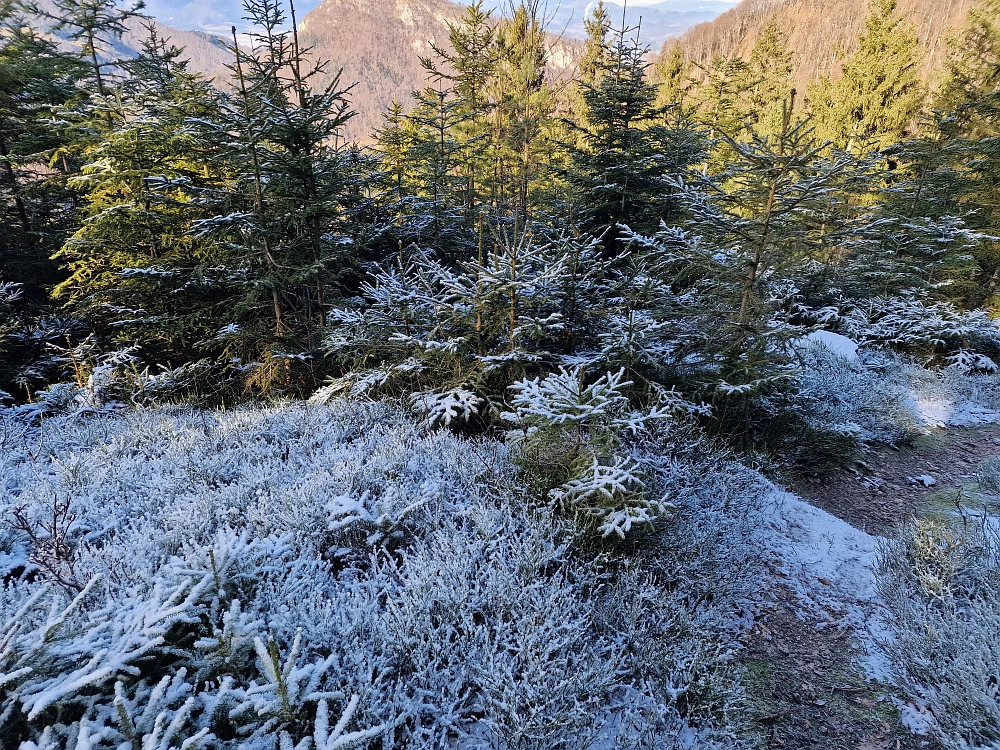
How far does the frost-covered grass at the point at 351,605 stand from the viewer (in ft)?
6.66

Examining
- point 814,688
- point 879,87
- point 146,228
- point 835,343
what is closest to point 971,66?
point 879,87

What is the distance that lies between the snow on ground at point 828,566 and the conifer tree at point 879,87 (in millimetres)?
15852

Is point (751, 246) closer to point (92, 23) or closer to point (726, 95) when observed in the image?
point (92, 23)

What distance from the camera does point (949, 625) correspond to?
3.26m

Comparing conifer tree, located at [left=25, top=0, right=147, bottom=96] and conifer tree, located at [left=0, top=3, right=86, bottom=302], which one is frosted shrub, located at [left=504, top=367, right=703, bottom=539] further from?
conifer tree, located at [left=25, top=0, right=147, bottom=96]

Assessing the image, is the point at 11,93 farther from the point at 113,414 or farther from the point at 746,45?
the point at 746,45

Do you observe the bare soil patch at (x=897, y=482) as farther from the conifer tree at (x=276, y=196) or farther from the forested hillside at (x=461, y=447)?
the conifer tree at (x=276, y=196)

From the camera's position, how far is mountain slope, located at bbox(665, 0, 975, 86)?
5634 centimetres

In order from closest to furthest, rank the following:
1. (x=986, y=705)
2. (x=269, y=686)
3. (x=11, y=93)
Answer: (x=269, y=686), (x=986, y=705), (x=11, y=93)

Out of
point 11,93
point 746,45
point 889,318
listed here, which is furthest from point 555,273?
point 746,45

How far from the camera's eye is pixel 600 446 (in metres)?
3.91

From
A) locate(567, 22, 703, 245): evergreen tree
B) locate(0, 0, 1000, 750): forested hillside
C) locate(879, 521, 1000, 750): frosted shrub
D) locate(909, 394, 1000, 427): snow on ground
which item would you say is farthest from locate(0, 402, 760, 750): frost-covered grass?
locate(567, 22, 703, 245): evergreen tree

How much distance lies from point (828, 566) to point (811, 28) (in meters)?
99.7

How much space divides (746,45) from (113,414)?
95.8 meters
